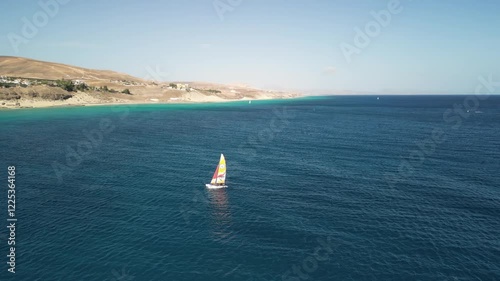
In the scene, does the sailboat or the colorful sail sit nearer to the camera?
the colorful sail

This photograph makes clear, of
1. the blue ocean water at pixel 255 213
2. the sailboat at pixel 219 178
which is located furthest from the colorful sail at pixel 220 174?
the blue ocean water at pixel 255 213

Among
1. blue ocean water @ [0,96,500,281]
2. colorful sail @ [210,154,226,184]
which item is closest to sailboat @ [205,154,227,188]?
colorful sail @ [210,154,226,184]

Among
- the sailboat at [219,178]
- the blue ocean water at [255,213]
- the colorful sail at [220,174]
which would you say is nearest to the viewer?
the blue ocean water at [255,213]

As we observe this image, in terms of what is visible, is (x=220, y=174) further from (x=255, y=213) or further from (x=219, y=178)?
(x=255, y=213)

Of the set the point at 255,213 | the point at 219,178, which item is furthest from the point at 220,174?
the point at 255,213

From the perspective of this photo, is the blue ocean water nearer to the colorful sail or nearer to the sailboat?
the sailboat

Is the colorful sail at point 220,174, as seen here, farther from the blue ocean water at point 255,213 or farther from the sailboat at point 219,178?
the blue ocean water at point 255,213

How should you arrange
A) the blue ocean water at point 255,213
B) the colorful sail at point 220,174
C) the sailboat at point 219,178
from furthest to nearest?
the sailboat at point 219,178, the colorful sail at point 220,174, the blue ocean water at point 255,213

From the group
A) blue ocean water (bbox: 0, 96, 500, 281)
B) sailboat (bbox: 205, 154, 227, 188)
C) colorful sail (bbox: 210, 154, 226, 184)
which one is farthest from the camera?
sailboat (bbox: 205, 154, 227, 188)

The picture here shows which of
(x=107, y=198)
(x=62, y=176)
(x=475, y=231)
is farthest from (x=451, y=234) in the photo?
(x=62, y=176)
